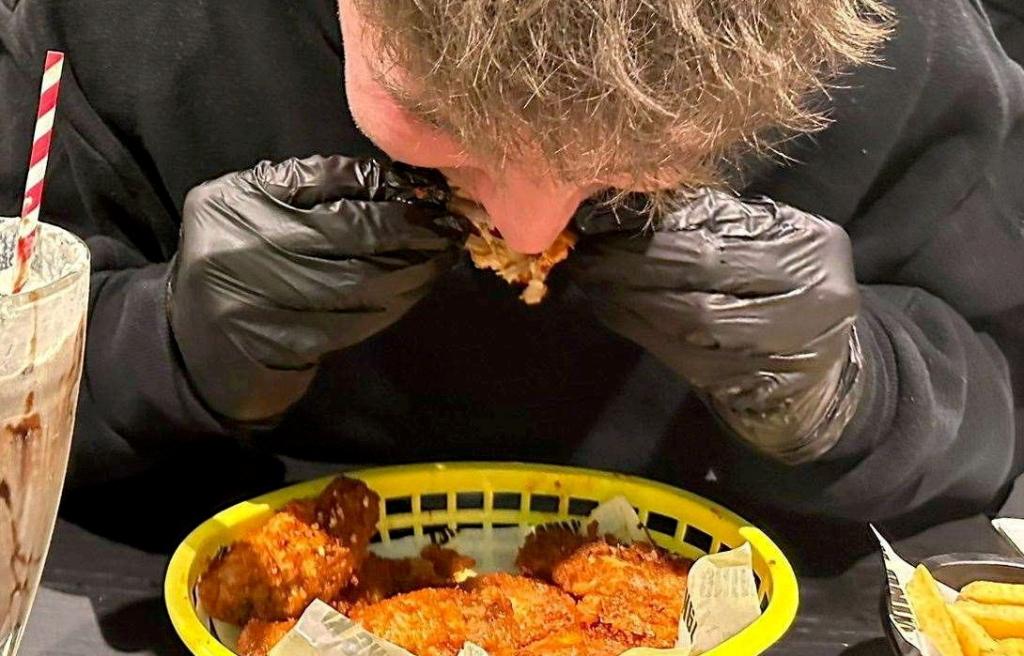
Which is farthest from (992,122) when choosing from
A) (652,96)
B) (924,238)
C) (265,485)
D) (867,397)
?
(265,485)

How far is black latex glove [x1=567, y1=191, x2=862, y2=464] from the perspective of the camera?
709 millimetres

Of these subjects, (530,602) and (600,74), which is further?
(530,602)

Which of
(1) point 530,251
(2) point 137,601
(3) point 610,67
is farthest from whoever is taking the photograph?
(2) point 137,601

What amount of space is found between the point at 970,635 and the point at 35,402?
1.73 ft

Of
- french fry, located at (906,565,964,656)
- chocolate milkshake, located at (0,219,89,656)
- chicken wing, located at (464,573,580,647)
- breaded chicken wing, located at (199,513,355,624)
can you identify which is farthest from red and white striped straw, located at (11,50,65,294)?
french fry, located at (906,565,964,656)

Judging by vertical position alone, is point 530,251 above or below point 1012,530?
above

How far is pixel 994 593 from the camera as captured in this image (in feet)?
2.28

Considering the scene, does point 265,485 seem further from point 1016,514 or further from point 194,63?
point 1016,514

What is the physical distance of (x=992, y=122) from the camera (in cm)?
86

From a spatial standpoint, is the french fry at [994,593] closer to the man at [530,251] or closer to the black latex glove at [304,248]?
the man at [530,251]

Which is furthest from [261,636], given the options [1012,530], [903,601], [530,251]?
[1012,530]

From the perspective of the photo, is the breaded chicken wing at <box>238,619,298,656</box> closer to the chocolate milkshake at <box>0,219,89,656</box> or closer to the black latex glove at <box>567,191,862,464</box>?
the chocolate milkshake at <box>0,219,89,656</box>

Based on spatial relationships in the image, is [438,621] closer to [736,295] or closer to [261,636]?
[261,636]

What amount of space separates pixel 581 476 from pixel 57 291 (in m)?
0.45
